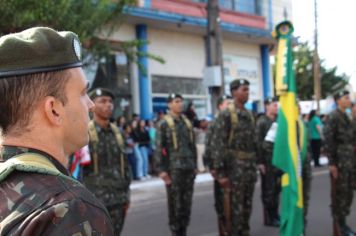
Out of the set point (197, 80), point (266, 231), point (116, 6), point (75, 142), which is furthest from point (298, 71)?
point (75, 142)

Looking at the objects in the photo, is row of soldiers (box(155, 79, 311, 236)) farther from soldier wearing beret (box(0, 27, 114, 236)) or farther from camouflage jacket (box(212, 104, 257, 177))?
soldier wearing beret (box(0, 27, 114, 236))

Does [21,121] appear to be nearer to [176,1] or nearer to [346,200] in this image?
[346,200]

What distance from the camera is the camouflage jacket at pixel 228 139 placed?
18.4ft

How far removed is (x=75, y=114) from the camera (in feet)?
4.47

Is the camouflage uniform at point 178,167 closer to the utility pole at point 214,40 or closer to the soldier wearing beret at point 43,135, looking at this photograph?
the soldier wearing beret at point 43,135

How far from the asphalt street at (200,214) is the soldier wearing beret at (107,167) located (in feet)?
7.41

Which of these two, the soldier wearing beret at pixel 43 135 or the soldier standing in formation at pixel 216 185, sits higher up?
the soldier wearing beret at pixel 43 135

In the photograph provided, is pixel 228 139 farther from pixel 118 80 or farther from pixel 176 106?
pixel 118 80

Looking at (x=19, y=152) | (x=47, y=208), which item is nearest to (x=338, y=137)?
(x=19, y=152)

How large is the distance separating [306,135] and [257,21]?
16154 millimetres

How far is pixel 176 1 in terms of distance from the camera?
17.3 meters

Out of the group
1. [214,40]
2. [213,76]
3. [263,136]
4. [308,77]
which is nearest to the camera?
[263,136]

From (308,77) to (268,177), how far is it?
1074 inches

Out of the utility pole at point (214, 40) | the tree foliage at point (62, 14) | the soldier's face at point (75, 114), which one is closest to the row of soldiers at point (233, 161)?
the tree foliage at point (62, 14)
